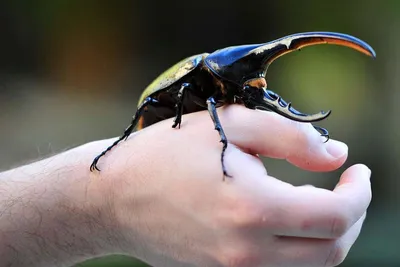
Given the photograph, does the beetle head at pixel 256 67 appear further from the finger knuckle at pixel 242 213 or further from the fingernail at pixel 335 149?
the finger knuckle at pixel 242 213

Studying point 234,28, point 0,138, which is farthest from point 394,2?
point 0,138

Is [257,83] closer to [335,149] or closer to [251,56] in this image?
[251,56]

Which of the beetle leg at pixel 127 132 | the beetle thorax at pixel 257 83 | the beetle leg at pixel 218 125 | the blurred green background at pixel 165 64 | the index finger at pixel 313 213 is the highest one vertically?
the beetle thorax at pixel 257 83

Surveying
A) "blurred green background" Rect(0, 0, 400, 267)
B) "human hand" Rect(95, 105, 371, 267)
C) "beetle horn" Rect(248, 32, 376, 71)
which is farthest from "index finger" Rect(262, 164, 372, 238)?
"blurred green background" Rect(0, 0, 400, 267)

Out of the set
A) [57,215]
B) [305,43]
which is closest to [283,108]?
[305,43]

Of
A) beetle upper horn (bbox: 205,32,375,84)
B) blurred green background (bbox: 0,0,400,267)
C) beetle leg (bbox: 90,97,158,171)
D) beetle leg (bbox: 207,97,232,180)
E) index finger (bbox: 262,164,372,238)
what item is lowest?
blurred green background (bbox: 0,0,400,267)

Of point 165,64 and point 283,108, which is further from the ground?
point 283,108

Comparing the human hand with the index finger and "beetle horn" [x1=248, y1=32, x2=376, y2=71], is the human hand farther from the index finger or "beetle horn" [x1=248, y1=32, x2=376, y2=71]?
"beetle horn" [x1=248, y1=32, x2=376, y2=71]

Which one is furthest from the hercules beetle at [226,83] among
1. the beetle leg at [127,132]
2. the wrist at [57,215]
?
the wrist at [57,215]
